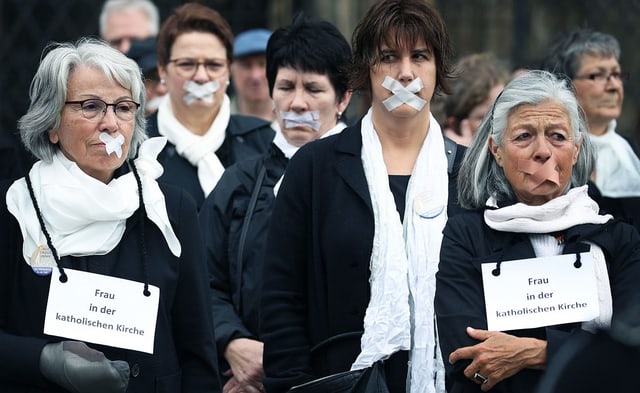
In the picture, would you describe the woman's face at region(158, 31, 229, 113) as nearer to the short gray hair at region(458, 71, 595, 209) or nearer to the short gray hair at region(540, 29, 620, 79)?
the short gray hair at region(540, 29, 620, 79)

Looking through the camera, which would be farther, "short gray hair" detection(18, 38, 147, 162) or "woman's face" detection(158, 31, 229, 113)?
"woman's face" detection(158, 31, 229, 113)

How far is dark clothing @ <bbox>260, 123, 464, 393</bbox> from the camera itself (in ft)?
14.4

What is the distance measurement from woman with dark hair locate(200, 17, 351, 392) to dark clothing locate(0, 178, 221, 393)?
609 mm

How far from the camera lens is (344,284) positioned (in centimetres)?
439

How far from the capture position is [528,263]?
4.06 meters

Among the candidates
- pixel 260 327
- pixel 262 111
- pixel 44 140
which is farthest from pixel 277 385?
pixel 262 111

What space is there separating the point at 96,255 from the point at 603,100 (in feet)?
9.50

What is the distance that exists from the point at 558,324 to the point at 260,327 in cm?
105

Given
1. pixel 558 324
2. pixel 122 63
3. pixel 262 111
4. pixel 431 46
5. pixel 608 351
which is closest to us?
pixel 608 351

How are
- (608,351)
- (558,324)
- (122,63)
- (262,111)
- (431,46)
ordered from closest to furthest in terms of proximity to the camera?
(608,351) → (558,324) → (122,63) → (431,46) → (262,111)

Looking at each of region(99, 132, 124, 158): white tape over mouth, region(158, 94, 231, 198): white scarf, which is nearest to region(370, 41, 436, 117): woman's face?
region(99, 132, 124, 158): white tape over mouth

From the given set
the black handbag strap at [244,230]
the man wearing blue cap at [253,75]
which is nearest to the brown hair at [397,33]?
the black handbag strap at [244,230]

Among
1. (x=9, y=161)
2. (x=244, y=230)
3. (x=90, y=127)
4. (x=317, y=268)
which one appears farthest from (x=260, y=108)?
(x=90, y=127)

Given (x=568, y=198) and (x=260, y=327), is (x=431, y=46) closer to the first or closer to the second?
(x=568, y=198)
